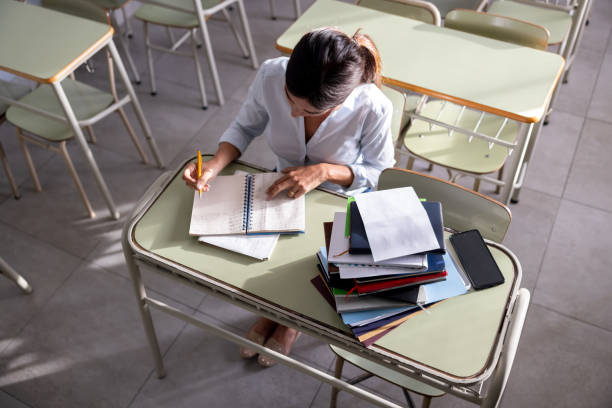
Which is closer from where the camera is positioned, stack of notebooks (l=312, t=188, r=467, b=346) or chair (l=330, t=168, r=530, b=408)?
stack of notebooks (l=312, t=188, r=467, b=346)

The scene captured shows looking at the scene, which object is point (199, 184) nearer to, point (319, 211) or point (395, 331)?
point (319, 211)

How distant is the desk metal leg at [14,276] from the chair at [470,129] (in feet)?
5.99

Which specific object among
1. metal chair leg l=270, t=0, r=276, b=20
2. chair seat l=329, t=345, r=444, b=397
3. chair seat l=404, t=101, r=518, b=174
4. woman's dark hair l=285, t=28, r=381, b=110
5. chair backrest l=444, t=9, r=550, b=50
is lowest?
chair seat l=329, t=345, r=444, b=397

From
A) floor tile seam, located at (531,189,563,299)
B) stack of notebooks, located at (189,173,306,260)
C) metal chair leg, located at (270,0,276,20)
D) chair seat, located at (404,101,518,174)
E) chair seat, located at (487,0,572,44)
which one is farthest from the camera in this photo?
metal chair leg, located at (270,0,276,20)

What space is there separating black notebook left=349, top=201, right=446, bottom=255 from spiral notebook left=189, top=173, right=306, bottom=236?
238mm

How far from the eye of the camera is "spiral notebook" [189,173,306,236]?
153cm

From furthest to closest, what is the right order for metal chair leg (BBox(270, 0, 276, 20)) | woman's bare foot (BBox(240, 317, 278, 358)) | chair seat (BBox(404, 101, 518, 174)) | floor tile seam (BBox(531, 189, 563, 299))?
metal chair leg (BBox(270, 0, 276, 20))
floor tile seam (BBox(531, 189, 563, 299))
chair seat (BBox(404, 101, 518, 174))
woman's bare foot (BBox(240, 317, 278, 358))

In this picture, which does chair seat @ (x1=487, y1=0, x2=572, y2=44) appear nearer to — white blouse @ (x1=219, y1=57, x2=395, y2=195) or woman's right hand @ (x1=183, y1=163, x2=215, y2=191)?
white blouse @ (x1=219, y1=57, x2=395, y2=195)

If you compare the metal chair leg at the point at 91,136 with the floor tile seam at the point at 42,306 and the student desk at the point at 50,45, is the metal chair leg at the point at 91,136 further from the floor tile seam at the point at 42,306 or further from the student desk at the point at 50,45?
the floor tile seam at the point at 42,306

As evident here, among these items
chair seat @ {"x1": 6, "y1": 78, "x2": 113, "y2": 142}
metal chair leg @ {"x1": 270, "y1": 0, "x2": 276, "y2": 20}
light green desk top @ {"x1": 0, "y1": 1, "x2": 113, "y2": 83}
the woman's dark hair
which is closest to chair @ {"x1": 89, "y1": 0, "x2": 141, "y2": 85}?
light green desk top @ {"x1": 0, "y1": 1, "x2": 113, "y2": 83}

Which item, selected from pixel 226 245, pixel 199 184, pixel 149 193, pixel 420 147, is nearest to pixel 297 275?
pixel 226 245

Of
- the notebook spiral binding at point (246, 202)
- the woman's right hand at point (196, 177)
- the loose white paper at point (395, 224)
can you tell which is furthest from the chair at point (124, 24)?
the loose white paper at point (395, 224)

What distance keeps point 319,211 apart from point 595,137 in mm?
2219

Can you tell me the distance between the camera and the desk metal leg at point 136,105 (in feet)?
8.02
